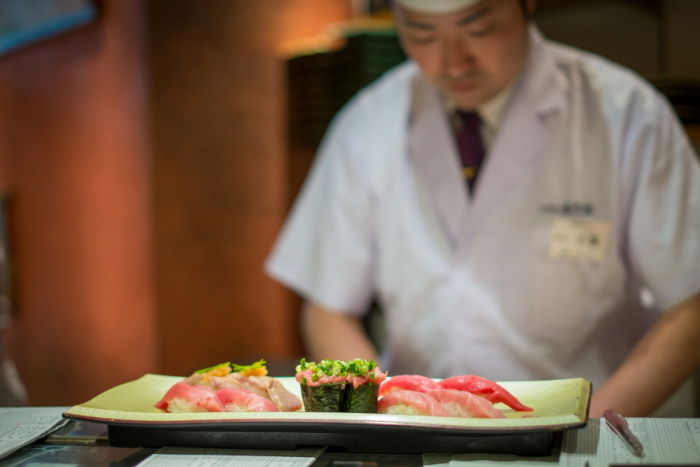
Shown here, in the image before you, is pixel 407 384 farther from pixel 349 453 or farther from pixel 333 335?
pixel 333 335

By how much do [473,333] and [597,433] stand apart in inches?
38.6

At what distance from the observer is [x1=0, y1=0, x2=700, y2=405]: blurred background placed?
131 inches

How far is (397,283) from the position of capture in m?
2.23

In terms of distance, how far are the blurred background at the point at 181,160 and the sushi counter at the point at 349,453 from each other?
6.75ft

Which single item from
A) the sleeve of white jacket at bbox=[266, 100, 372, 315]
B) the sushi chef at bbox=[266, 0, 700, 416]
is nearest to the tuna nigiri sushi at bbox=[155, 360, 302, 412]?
the sushi chef at bbox=[266, 0, 700, 416]

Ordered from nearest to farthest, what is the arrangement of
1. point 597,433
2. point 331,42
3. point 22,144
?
1. point 597,433
2. point 331,42
3. point 22,144

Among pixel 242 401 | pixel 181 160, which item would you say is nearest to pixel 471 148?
pixel 242 401

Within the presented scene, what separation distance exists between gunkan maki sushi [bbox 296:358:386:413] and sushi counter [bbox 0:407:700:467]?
0.07 meters

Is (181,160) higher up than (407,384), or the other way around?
(181,160)

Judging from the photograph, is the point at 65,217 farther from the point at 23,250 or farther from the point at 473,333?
the point at 473,333

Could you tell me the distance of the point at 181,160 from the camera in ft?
11.1

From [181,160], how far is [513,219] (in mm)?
1705

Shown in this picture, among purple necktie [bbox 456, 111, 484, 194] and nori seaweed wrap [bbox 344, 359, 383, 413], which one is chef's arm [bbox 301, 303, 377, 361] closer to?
purple necktie [bbox 456, 111, 484, 194]

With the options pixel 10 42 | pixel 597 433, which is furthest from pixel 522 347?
pixel 10 42
